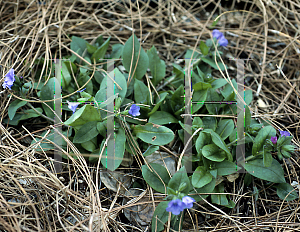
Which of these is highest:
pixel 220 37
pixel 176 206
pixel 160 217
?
pixel 220 37

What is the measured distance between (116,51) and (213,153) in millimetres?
1138

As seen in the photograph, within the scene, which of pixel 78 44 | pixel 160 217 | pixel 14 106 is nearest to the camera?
pixel 160 217

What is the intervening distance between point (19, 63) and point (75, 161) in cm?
91

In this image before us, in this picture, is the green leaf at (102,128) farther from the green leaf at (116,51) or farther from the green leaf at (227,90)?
the green leaf at (227,90)

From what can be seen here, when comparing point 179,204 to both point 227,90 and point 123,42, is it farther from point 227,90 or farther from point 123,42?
point 123,42

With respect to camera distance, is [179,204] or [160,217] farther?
[160,217]

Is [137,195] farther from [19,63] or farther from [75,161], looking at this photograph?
[19,63]

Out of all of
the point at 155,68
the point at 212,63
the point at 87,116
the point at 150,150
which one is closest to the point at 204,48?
the point at 212,63

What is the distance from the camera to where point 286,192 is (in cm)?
173

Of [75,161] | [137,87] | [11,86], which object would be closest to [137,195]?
[75,161]

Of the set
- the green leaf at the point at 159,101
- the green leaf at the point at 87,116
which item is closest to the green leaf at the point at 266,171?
the green leaf at the point at 159,101

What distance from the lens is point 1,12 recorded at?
2.19 metres

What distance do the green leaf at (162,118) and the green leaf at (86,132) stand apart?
1.26 ft

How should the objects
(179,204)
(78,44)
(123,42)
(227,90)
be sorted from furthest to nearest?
(123,42) → (78,44) → (227,90) → (179,204)
